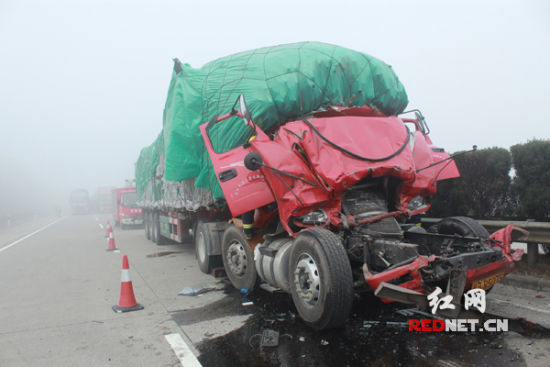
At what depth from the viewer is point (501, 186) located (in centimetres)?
691

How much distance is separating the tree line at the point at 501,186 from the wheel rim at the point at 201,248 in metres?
4.52

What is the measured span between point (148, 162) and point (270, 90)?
9811 millimetres

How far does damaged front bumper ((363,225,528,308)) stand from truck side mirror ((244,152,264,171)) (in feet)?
5.19

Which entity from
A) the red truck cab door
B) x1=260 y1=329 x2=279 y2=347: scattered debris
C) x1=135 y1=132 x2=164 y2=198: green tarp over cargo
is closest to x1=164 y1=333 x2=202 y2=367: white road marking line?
x1=260 y1=329 x2=279 y2=347: scattered debris

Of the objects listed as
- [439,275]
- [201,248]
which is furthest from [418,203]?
[201,248]

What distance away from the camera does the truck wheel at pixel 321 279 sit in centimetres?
372

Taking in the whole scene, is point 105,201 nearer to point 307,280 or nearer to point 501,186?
point 501,186

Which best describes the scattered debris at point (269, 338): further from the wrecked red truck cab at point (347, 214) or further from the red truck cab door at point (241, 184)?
the red truck cab door at point (241, 184)

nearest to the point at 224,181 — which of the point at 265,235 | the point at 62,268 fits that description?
the point at 265,235

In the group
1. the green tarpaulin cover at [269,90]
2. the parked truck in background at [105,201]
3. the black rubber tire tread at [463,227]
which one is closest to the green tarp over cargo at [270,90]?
the green tarpaulin cover at [269,90]

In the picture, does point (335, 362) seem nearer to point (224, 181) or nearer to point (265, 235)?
point (265, 235)

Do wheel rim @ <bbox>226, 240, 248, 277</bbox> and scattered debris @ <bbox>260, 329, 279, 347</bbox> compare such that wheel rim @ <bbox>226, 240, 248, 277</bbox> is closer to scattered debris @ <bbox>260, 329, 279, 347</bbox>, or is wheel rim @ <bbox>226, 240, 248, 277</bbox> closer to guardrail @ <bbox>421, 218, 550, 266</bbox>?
scattered debris @ <bbox>260, 329, 279, 347</bbox>

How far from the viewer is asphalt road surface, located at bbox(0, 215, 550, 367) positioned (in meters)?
3.61

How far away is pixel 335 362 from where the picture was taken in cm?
352
